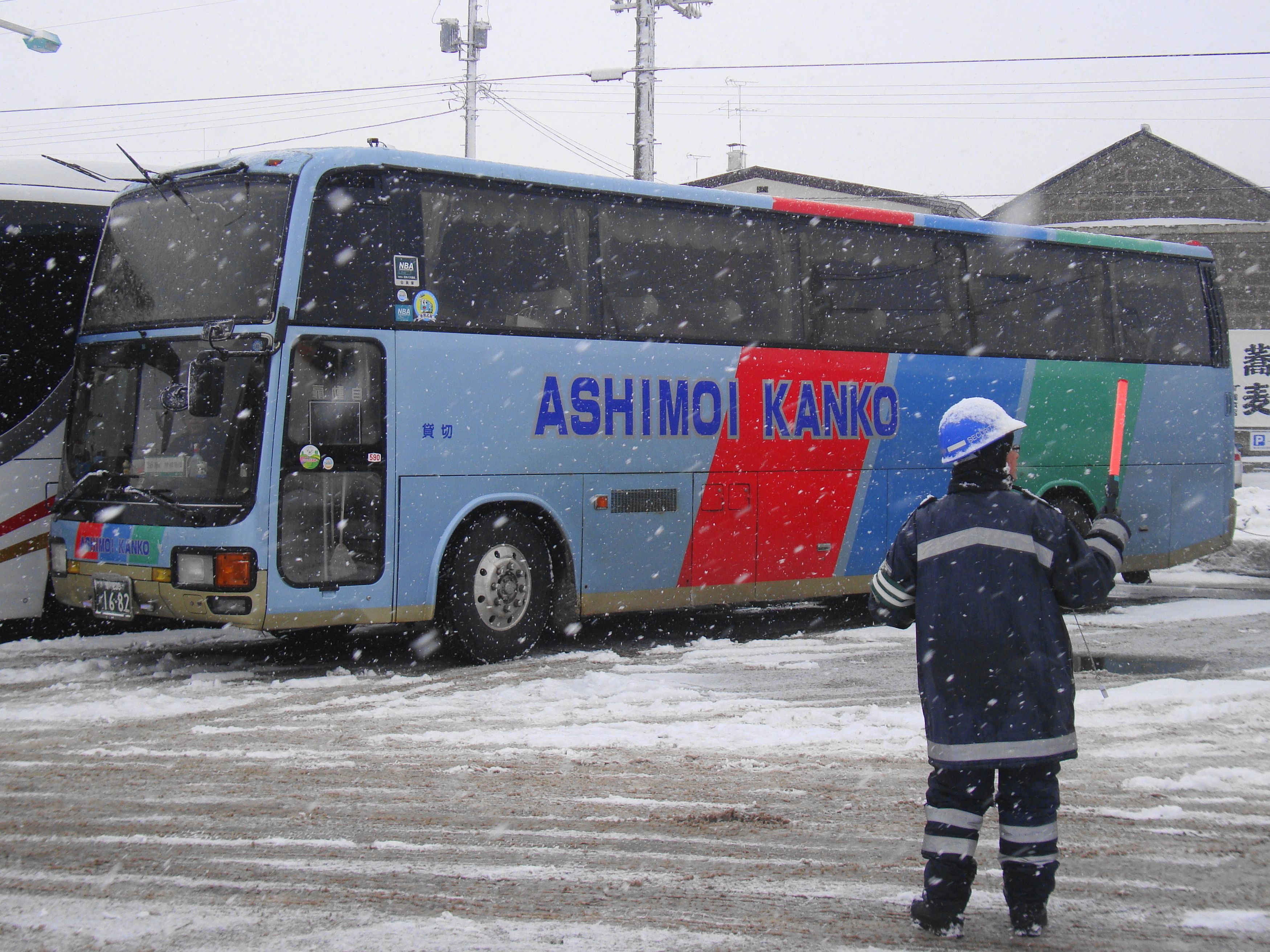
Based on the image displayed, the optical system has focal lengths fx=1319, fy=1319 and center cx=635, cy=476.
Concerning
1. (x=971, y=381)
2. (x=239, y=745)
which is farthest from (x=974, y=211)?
(x=239, y=745)

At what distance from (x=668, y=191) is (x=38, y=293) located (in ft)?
16.3

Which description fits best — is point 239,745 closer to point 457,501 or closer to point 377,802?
point 377,802

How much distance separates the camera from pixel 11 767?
6.23 metres

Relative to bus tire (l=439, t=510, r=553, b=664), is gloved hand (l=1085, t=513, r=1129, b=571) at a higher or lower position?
higher

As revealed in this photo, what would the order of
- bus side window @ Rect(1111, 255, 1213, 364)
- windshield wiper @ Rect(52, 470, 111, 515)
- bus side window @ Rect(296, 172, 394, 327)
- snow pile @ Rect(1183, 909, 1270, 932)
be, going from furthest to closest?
bus side window @ Rect(1111, 255, 1213, 364)
windshield wiper @ Rect(52, 470, 111, 515)
bus side window @ Rect(296, 172, 394, 327)
snow pile @ Rect(1183, 909, 1270, 932)

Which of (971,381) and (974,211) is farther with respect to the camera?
(974,211)

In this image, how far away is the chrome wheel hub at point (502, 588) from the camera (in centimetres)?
952

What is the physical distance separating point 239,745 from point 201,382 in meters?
2.72

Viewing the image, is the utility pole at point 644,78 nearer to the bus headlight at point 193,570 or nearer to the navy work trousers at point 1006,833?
the bus headlight at point 193,570

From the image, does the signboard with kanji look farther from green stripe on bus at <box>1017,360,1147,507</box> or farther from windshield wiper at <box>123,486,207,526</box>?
windshield wiper at <box>123,486,207,526</box>

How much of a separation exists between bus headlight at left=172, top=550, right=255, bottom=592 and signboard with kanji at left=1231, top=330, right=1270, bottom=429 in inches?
751

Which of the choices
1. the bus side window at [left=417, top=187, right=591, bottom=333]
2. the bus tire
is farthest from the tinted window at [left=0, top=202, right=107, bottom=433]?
the bus tire

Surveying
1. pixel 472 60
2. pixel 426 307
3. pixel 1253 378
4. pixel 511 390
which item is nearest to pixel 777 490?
pixel 511 390

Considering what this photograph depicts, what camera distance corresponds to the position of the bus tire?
9406 mm
